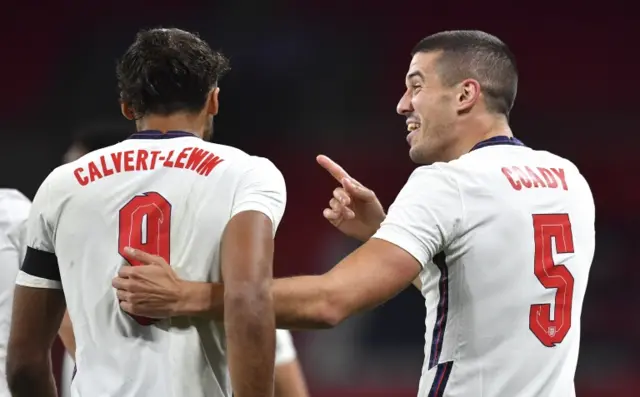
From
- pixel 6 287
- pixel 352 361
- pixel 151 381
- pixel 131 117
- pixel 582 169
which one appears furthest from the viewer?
pixel 582 169

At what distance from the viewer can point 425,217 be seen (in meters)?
2.11

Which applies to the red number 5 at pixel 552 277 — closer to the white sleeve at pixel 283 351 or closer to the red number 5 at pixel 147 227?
the red number 5 at pixel 147 227

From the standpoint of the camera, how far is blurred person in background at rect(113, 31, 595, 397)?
80.4 inches

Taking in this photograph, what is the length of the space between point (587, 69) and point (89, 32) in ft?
13.7

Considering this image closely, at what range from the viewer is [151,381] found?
2.06 metres

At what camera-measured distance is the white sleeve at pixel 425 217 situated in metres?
2.09

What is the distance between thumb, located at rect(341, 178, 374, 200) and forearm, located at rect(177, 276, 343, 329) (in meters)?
0.48

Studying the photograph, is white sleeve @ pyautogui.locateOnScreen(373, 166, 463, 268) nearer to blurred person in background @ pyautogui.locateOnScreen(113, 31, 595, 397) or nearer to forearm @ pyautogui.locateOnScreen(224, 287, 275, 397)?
blurred person in background @ pyautogui.locateOnScreen(113, 31, 595, 397)

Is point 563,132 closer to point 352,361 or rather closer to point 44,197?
point 352,361

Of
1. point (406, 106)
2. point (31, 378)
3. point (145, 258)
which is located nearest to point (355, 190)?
point (406, 106)

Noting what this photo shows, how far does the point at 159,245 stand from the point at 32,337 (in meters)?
0.40

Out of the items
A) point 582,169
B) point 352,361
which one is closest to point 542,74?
point 582,169

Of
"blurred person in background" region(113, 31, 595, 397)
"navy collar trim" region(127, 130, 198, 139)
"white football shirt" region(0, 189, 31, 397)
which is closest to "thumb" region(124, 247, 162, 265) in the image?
"blurred person in background" region(113, 31, 595, 397)

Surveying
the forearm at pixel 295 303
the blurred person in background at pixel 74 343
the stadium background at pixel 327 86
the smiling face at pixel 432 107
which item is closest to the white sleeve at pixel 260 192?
the forearm at pixel 295 303
